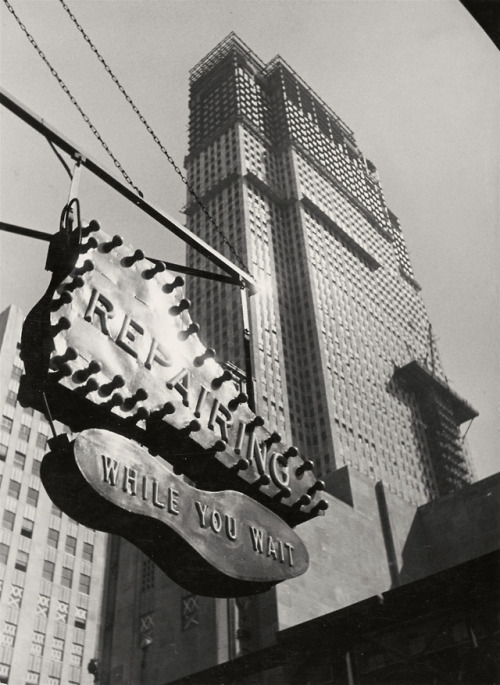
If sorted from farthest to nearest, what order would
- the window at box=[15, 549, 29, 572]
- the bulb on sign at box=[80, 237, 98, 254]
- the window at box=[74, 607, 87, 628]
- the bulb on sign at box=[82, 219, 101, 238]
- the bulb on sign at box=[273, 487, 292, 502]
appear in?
the window at box=[74, 607, 87, 628], the window at box=[15, 549, 29, 572], the bulb on sign at box=[273, 487, 292, 502], the bulb on sign at box=[82, 219, 101, 238], the bulb on sign at box=[80, 237, 98, 254]

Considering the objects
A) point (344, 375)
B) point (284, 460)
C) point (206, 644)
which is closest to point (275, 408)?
point (344, 375)

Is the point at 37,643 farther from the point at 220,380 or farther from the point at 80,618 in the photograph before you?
the point at 220,380

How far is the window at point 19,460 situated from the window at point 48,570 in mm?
9313

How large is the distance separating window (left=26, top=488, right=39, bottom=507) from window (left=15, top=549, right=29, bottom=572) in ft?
15.7

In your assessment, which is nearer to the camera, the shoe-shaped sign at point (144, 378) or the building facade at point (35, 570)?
the shoe-shaped sign at point (144, 378)

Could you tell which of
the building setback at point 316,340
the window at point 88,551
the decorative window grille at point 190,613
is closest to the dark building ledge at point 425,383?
the building setback at point 316,340

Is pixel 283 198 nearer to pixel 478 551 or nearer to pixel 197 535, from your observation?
pixel 478 551

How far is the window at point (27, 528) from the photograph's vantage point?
61.6 metres

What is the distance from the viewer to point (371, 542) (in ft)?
171

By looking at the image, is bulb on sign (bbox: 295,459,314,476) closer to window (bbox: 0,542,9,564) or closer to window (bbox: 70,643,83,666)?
window (bbox: 0,542,9,564)

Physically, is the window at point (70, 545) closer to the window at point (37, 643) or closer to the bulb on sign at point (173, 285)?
the window at point (37, 643)

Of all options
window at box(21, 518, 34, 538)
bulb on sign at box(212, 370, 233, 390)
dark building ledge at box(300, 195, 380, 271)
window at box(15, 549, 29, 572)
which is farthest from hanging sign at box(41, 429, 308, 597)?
dark building ledge at box(300, 195, 380, 271)

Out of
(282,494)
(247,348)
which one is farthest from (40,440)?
(282,494)

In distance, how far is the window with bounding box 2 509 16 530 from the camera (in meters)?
60.2
